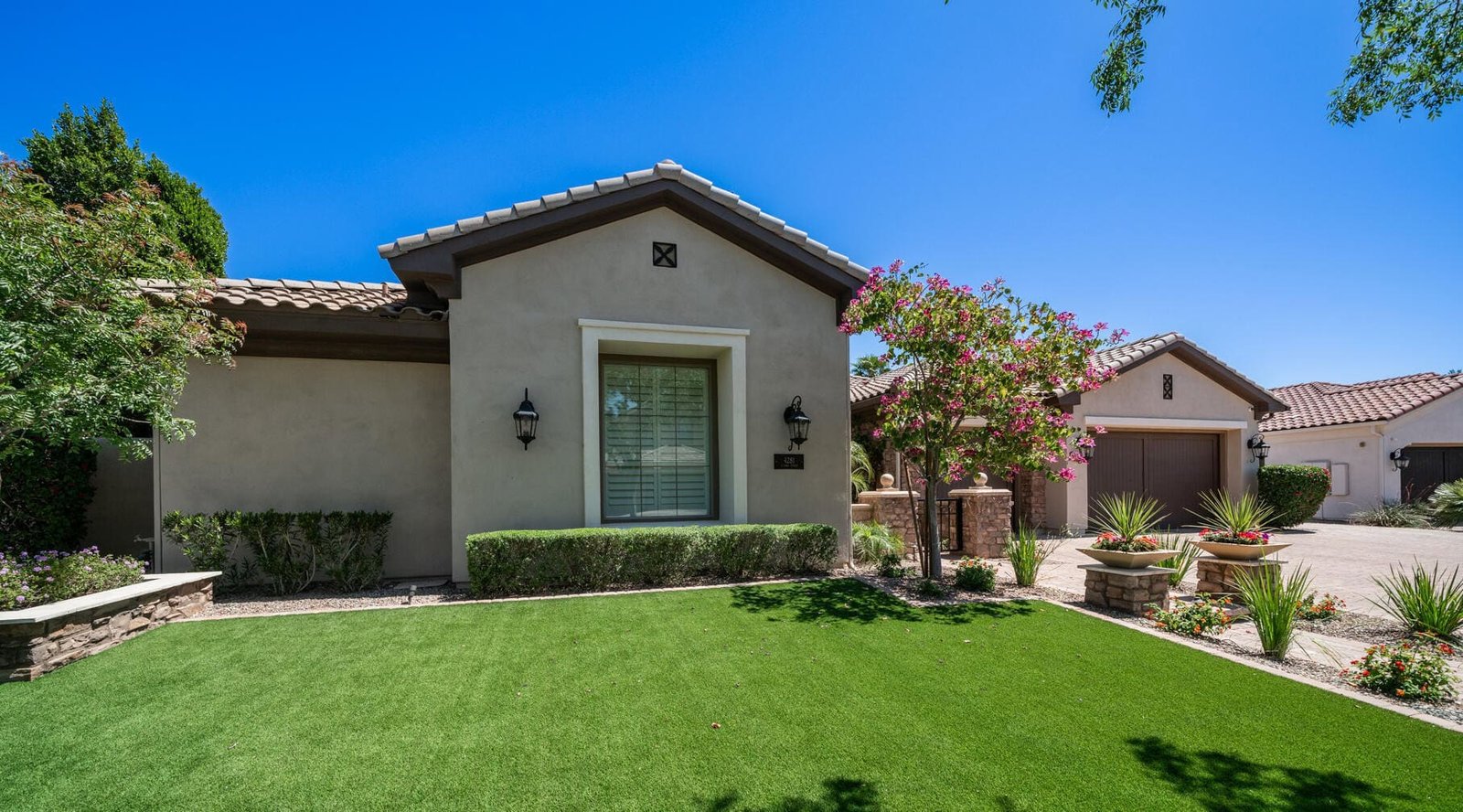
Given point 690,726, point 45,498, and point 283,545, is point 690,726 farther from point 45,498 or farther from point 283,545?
point 45,498

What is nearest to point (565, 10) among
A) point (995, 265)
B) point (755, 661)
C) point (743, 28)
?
point (743, 28)

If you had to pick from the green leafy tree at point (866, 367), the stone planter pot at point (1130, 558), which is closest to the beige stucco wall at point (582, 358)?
the stone planter pot at point (1130, 558)

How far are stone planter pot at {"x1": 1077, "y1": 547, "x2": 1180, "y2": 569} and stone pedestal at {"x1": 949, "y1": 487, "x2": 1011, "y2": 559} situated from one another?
3384mm

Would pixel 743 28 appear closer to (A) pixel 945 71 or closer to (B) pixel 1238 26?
(A) pixel 945 71

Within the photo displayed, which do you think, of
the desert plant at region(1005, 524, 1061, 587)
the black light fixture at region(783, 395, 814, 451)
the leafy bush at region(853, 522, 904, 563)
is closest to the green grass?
the desert plant at region(1005, 524, 1061, 587)

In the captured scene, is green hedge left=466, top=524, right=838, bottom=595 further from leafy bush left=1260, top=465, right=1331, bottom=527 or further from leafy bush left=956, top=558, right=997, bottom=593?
leafy bush left=1260, top=465, right=1331, bottom=527

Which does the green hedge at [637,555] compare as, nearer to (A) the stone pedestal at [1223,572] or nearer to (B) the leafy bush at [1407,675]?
(A) the stone pedestal at [1223,572]

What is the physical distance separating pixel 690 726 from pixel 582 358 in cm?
551

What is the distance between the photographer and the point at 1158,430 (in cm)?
1566

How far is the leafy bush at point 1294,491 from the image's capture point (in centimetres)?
1552

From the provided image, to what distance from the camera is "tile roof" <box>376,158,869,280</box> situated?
25.1 feet

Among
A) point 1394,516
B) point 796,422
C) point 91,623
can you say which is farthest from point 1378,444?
point 91,623

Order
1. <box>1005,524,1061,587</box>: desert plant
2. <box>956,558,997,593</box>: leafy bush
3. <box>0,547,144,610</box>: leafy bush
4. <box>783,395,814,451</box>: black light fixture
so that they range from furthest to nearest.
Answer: <box>783,395,814,451</box>: black light fixture
<box>1005,524,1061,587</box>: desert plant
<box>956,558,997,593</box>: leafy bush
<box>0,547,144,610</box>: leafy bush

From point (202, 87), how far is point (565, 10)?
20.7 feet
